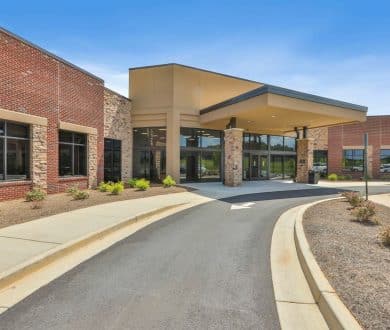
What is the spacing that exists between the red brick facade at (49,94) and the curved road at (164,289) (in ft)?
28.7

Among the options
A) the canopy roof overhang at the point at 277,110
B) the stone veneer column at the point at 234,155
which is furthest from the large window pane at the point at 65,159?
the stone veneer column at the point at 234,155

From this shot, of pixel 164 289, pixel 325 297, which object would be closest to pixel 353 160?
pixel 325 297

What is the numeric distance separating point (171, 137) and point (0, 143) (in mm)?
12204

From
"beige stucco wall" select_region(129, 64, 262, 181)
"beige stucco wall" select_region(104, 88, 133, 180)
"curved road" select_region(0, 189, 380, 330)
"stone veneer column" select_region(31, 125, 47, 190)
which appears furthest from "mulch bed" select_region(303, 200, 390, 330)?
"beige stucco wall" select_region(104, 88, 133, 180)

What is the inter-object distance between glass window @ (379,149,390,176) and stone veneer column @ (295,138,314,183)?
13.6 metres

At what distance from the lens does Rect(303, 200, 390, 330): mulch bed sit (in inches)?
155

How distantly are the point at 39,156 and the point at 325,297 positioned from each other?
532 inches

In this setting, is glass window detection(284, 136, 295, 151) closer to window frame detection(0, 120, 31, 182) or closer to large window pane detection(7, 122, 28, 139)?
window frame detection(0, 120, 31, 182)

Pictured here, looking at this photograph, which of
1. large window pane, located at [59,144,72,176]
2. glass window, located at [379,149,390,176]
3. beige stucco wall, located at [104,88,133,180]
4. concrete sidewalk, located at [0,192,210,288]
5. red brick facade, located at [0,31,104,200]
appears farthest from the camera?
glass window, located at [379,149,390,176]

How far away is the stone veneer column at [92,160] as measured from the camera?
18.3 meters

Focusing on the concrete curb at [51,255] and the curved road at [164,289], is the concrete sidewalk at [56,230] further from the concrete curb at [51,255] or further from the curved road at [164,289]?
the curved road at [164,289]

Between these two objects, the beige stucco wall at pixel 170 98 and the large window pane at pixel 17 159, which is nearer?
the large window pane at pixel 17 159

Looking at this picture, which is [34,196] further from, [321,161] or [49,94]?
[321,161]

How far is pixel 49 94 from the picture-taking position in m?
14.9
